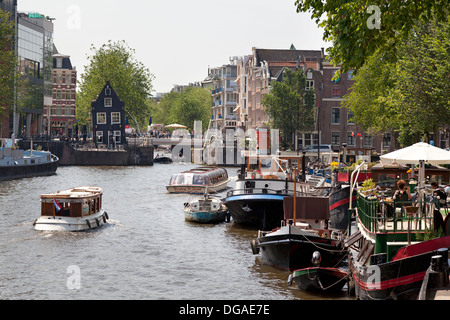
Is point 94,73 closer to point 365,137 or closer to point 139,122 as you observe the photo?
point 139,122

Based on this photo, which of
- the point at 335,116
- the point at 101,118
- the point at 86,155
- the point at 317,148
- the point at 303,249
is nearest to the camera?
the point at 303,249

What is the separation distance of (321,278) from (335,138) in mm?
76774

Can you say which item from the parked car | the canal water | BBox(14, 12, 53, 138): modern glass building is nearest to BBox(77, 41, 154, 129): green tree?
BBox(14, 12, 53, 138): modern glass building

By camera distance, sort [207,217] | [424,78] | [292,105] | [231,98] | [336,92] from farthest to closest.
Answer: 1. [231,98]
2. [336,92]
3. [292,105]
4. [424,78]
5. [207,217]

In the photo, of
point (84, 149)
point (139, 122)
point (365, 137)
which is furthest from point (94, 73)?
point (365, 137)

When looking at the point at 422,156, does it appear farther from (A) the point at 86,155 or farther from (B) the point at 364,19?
(A) the point at 86,155

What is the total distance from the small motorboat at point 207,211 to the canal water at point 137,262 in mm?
675

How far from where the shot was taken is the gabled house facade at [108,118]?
394 feet

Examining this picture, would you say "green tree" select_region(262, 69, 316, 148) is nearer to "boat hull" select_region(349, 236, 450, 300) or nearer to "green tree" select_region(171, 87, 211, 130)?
"boat hull" select_region(349, 236, 450, 300)

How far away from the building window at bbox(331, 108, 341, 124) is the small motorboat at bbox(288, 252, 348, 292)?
7653cm

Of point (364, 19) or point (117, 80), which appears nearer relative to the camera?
point (364, 19)

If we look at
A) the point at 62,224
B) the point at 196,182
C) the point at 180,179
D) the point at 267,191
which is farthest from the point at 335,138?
the point at 62,224

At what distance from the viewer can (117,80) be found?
133 meters

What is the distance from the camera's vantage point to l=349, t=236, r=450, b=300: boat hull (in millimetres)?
17672
